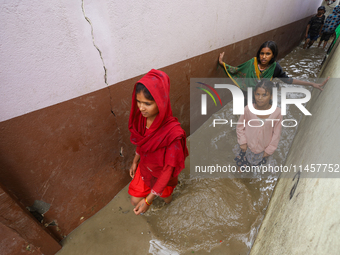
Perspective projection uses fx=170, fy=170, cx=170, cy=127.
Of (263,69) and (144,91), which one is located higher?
(144,91)

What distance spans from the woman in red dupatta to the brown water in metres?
0.48

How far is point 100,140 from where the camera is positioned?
1647mm

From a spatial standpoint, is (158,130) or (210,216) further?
(210,216)

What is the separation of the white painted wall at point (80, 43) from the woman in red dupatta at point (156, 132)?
448 mm

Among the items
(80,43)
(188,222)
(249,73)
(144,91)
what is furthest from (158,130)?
(249,73)

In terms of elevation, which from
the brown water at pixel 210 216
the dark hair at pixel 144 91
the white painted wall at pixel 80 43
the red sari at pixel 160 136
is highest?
the white painted wall at pixel 80 43

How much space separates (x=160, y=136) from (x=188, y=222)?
1.11 metres

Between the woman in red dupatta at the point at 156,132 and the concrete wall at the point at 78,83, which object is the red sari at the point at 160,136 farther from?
the concrete wall at the point at 78,83

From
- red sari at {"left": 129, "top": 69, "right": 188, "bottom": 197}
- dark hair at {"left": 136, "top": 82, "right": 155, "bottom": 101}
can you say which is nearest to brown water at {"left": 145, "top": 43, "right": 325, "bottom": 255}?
red sari at {"left": 129, "top": 69, "right": 188, "bottom": 197}

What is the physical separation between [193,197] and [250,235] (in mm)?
666

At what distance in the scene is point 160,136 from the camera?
1314 millimetres

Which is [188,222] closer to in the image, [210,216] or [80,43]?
[210,216]

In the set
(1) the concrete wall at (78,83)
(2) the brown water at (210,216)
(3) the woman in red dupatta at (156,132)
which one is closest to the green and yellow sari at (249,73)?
(1) the concrete wall at (78,83)

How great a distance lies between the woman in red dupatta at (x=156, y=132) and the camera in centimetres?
117
